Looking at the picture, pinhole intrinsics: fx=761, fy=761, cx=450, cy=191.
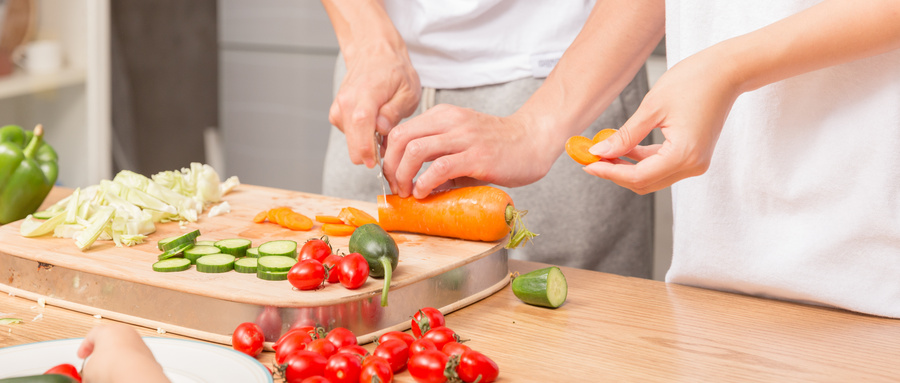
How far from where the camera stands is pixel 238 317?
114cm

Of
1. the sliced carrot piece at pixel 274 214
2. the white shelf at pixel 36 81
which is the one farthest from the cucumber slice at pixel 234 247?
the white shelf at pixel 36 81

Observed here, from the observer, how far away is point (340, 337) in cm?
107

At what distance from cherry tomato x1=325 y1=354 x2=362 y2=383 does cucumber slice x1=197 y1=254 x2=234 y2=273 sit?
0.36 metres

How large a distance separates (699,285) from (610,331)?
0.32 metres

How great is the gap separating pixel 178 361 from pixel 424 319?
349 mm

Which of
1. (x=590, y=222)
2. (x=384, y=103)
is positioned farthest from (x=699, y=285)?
(x=384, y=103)

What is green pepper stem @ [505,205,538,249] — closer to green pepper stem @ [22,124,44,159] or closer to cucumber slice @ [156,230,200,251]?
cucumber slice @ [156,230,200,251]

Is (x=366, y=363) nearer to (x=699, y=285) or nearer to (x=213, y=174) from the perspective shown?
(x=699, y=285)

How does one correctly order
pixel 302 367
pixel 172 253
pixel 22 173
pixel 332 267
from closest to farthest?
pixel 302 367 < pixel 332 267 < pixel 172 253 < pixel 22 173

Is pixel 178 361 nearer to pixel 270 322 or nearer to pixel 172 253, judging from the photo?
pixel 270 322

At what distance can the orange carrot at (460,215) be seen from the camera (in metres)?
1.46

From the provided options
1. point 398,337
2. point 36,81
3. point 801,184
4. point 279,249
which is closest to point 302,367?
point 398,337

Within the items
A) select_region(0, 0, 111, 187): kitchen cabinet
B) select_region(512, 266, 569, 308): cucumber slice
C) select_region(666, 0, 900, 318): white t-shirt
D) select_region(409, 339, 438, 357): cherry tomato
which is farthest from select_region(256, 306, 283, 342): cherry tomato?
select_region(0, 0, 111, 187): kitchen cabinet

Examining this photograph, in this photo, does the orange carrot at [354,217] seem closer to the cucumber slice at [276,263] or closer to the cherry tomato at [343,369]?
the cucumber slice at [276,263]
